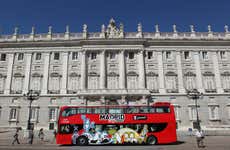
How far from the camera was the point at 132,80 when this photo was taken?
127 feet

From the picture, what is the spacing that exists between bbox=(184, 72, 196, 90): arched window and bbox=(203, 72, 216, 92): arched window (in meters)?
2.07

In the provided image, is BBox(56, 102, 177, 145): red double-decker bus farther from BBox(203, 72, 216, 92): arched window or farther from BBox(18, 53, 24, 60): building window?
BBox(18, 53, 24, 60): building window

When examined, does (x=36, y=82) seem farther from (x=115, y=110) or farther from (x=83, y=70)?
(x=115, y=110)

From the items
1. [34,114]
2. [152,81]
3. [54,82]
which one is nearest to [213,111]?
[152,81]

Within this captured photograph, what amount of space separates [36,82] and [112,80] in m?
14.5

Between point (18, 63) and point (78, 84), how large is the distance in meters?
12.8

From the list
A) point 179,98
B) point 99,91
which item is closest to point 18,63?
point 99,91

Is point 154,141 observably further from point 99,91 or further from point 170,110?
point 99,91

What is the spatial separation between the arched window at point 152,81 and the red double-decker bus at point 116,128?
19634mm

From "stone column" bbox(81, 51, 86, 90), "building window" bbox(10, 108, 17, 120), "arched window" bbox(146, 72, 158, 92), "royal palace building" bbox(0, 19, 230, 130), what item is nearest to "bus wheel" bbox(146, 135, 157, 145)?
"royal palace building" bbox(0, 19, 230, 130)

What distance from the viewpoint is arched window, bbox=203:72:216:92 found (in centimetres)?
3816

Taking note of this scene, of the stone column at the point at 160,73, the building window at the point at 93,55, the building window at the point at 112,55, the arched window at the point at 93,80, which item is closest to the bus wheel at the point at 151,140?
the stone column at the point at 160,73

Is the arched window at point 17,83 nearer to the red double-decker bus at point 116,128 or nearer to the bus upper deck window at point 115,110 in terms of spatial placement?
the red double-decker bus at point 116,128

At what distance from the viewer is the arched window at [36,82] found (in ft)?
126
